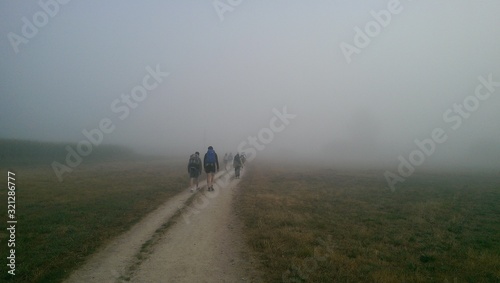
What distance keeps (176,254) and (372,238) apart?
700 centimetres

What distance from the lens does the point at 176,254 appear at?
8.73 metres

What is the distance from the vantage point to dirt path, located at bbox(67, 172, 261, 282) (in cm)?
732

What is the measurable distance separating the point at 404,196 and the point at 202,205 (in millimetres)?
14239

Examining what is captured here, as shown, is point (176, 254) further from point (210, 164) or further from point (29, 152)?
point (29, 152)

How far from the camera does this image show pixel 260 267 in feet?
26.5

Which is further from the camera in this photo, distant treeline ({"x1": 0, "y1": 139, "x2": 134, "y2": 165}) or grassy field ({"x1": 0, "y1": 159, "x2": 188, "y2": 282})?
distant treeline ({"x1": 0, "y1": 139, "x2": 134, "y2": 165})

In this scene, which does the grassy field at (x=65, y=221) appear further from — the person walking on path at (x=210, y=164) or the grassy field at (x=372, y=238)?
the grassy field at (x=372, y=238)

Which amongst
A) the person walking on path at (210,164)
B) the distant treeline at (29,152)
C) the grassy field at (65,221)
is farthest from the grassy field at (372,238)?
the distant treeline at (29,152)

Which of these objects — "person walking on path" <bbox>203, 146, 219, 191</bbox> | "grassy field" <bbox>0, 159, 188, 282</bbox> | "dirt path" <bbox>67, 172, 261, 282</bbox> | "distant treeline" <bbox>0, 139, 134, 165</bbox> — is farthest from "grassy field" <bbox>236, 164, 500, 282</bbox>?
"distant treeline" <bbox>0, 139, 134, 165</bbox>

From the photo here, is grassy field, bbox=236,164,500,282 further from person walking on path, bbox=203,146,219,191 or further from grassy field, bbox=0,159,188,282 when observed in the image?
grassy field, bbox=0,159,188,282

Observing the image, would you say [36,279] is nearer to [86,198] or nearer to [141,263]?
[141,263]

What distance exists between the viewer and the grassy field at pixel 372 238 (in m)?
7.77

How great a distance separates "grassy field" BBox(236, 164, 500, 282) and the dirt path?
2.56ft

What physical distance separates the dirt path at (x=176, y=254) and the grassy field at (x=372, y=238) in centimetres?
78
